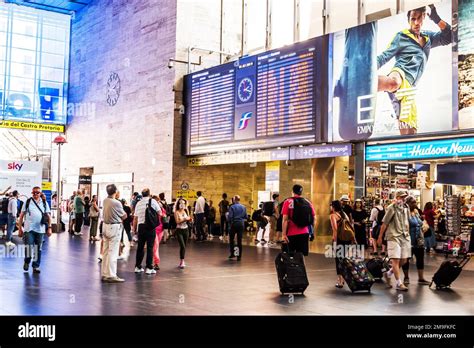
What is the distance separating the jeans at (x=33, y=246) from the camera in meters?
11.0

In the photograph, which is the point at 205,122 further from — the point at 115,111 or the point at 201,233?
the point at 115,111

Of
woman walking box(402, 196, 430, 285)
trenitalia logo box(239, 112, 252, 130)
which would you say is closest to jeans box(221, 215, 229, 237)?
trenitalia logo box(239, 112, 252, 130)

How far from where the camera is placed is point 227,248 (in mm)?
17672

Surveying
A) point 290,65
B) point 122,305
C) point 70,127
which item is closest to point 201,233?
point 290,65

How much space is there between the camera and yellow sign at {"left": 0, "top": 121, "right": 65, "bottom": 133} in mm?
31500

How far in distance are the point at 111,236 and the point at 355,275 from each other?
4.29 meters

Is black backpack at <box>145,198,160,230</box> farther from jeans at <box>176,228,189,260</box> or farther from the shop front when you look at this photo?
the shop front

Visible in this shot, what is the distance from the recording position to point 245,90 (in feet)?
69.2

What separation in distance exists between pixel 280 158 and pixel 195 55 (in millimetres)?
7369

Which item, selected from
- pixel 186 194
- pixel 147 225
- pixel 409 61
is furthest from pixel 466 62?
pixel 186 194

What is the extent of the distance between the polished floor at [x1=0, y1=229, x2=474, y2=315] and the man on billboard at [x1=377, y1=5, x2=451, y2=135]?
4.43m

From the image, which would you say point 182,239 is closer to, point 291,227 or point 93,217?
point 291,227

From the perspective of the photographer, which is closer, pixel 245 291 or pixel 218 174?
pixel 245 291

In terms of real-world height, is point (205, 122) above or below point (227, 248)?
above
